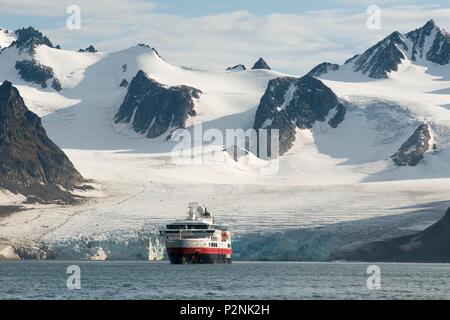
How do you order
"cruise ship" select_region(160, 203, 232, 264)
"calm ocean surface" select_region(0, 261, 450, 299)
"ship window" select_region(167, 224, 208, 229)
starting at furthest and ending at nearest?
"ship window" select_region(167, 224, 208, 229)
"cruise ship" select_region(160, 203, 232, 264)
"calm ocean surface" select_region(0, 261, 450, 299)

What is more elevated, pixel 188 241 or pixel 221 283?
pixel 188 241

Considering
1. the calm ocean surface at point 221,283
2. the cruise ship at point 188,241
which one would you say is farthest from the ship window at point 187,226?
the calm ocean surface at point 221,283

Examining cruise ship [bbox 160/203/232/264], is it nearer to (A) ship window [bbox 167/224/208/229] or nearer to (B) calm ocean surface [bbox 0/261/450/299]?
(A) ship window [bbox 167/224/208/229]

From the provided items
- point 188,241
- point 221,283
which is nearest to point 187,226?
point 188,241

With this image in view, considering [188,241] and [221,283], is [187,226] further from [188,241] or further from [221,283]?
[221,283]

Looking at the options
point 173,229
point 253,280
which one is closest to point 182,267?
point 173,229

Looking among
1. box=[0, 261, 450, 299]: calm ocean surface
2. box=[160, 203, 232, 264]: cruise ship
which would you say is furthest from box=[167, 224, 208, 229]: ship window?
box=[0, 261, 450, 299]: calm ocean surface

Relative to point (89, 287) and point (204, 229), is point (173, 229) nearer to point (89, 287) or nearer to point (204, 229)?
point (204, 229)
